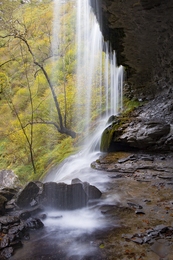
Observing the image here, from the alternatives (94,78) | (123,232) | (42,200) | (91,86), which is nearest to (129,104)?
(91,86)

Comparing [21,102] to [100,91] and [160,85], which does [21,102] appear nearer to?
[100,91]

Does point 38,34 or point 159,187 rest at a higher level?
point 38,34

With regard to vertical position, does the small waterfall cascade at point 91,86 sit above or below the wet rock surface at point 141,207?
above

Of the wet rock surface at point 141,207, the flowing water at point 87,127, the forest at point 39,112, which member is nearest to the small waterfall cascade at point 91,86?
the flowing water at point 87,127

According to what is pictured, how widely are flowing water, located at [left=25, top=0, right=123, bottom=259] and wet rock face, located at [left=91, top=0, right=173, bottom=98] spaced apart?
1.14 meters

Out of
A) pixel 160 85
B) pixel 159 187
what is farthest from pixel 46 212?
pixel 160 85

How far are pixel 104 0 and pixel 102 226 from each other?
217 inches

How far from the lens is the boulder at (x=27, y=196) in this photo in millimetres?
5020

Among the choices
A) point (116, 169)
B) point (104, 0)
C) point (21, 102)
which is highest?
point (104, 0)

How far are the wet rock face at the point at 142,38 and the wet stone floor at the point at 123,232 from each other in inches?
184

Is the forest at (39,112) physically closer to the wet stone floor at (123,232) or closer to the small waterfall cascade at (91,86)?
the small waterfall cascade at (91,86)

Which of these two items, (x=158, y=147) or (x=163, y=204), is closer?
(x=163, y=204)

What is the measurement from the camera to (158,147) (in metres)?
8.59

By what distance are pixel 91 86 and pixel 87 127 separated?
424cm
